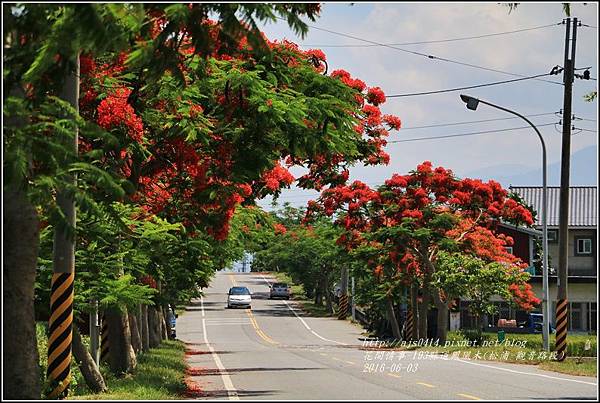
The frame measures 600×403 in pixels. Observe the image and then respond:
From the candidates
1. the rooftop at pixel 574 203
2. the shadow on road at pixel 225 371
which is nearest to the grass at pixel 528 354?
the shadow on road at pixel 225 371

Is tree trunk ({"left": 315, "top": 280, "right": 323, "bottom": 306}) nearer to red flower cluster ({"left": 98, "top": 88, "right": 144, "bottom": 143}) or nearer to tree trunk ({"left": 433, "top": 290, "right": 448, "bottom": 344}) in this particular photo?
tree trunk ({"left": 433, "top": 290, "right": 448, "bottom": 344})

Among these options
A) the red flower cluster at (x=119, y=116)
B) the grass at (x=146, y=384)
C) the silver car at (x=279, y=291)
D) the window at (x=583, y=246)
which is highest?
→ the window at (x=583, y=246)

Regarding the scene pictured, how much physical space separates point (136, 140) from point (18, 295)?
4141 mm

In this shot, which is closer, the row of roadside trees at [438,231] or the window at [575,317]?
the row of roadside trees at [438,231]

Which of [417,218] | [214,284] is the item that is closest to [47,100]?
[417,218]

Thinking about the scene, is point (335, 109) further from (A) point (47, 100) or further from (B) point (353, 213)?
(B) point (353, 213)

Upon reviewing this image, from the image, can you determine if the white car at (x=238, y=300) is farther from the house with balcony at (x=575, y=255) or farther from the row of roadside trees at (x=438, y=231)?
the row of roadside trees at (x=438, y=231)

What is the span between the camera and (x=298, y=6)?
31.8 ft

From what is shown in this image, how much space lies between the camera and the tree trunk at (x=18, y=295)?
A: 11.3 meters

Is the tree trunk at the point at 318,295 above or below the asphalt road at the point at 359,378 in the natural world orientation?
above

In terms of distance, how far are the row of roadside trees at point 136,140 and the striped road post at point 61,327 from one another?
3.1 inches

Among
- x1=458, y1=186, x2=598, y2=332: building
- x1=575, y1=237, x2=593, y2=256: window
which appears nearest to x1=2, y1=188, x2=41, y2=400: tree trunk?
x1=458, y1=186, x2=598, y2=332: building

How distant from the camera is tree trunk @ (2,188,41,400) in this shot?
11.3 metres

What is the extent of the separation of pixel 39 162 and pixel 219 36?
93.8 inches
